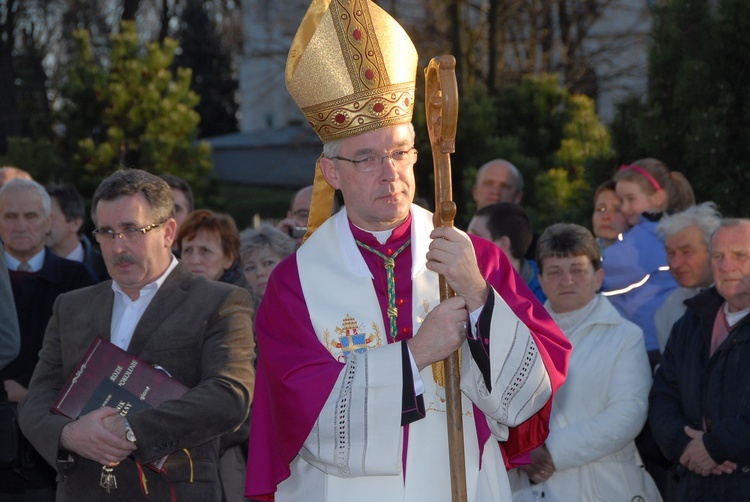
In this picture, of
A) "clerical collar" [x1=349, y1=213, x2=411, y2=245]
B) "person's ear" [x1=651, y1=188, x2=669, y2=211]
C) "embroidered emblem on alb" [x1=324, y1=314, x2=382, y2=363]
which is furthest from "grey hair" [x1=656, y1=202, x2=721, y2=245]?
"embroidered emblem on alb" [x1=324, y1=314, x2=382, y2=363]

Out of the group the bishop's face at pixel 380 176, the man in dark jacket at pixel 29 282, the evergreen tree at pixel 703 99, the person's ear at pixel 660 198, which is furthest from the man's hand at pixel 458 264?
the evergreen tree at pixel 703 99

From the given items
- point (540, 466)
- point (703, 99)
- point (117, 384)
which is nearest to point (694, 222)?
point (540, 466)

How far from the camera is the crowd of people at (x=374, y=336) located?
3377 millimetres

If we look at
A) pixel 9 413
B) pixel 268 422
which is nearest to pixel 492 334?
pixel 268 422

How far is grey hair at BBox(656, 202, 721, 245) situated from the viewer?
→ 233 inches

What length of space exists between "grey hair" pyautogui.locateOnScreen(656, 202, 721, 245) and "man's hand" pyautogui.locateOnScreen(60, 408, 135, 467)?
3177 mm

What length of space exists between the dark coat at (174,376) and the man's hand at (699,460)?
201 centimetres

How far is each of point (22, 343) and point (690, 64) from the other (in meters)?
4.57

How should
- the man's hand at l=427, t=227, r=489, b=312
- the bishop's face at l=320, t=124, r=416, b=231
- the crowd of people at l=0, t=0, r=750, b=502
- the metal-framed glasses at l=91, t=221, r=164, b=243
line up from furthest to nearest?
the metal-framed glasses at l=91, t=221, r=164, b=243 < the bishop's face at l=320, t=124, r=416, b=231 < the crowd of people at l=0, t=0, r=750, b=502 < the man's hand at l=427, t=227, r=489, b=312

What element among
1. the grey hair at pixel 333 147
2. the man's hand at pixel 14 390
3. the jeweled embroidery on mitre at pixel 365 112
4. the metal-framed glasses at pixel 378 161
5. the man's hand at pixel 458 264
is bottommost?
the man's hand at pixel 14 390

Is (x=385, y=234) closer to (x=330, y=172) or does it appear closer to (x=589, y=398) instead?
(x=330, y=172)

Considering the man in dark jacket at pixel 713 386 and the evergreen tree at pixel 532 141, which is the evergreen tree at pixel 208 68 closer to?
the evergreen tree at pixel 532 141

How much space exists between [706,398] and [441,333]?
2235mm

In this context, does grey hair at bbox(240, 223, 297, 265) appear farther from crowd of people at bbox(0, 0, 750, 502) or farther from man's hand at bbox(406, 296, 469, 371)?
man's hand at bbox(406, 296, 469, 371)
